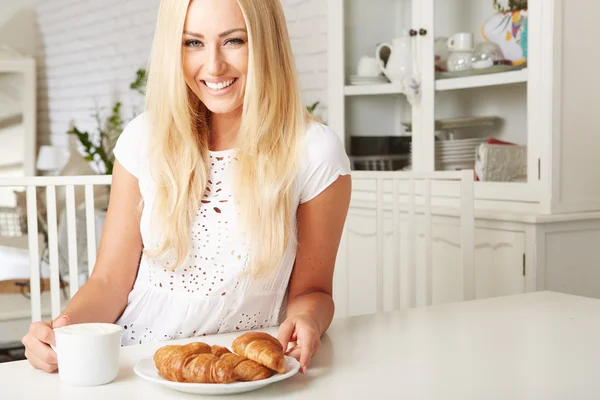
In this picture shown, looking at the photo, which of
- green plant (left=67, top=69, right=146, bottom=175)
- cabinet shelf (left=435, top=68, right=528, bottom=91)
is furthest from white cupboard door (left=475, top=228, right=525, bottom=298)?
green plant (left=67, top=69, right=146, bottom=175)

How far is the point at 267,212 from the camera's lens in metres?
1.27

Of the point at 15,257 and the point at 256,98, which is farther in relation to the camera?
the point at 15,257

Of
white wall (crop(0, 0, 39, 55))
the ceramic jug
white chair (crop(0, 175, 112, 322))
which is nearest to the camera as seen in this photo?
white chair (crop(0, 175, 112, 322))

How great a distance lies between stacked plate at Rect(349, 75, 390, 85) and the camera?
289cm

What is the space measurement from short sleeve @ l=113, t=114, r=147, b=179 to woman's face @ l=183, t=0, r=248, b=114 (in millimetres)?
152

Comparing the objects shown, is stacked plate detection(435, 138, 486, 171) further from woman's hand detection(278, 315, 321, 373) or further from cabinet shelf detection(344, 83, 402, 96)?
woman's hand detection(278, 315, 321, 373)

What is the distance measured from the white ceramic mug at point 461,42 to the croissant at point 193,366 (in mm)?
A: 1892

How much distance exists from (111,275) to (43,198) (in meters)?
4.08

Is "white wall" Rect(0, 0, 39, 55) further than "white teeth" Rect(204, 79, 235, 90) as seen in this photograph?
Yes

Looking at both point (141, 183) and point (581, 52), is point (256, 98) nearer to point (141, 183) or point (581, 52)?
point (141, 183)

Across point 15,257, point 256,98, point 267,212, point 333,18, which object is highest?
point 333,18

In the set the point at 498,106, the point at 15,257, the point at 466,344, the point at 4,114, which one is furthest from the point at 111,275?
the point at 4,114

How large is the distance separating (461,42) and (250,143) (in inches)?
57.4

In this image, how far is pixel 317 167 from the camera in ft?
4.34
